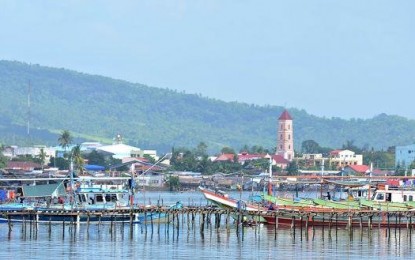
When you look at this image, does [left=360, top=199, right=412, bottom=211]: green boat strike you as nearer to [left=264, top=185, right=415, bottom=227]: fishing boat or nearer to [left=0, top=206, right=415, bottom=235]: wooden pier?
[left=264, top=185, right=415, bottom=227]: fishing boat

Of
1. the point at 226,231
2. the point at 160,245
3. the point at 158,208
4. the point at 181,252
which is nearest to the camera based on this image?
the point at 181,252

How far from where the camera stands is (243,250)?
227 ft

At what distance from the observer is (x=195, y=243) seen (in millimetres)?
73375

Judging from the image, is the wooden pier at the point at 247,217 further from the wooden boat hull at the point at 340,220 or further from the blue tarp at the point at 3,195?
the blue tarp at the point at 3,195

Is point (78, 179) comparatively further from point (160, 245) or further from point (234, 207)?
point (160, 245)

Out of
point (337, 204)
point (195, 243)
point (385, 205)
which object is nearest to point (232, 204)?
point (337, 204)

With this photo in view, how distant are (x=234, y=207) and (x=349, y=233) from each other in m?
7.80

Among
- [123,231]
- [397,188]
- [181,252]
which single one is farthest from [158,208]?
[397,188]

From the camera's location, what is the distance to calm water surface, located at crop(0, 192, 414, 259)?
6638 centimetres

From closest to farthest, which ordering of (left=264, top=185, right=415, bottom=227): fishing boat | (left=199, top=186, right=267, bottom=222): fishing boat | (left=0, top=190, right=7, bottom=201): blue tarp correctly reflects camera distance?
(left=264, top=185, right=415, bottom=227): fishing boat → (left=199, top=186, right=267, bottom=222): fishing boat → (left=0, top=190, right=7, bottom=201): blue tarp

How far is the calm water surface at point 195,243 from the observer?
218ft

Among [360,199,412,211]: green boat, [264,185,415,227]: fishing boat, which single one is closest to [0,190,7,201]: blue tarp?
[264,185,415,227]: fishing boat

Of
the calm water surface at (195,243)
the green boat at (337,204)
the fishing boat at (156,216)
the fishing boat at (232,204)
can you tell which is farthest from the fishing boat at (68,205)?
the green boat at (337,204)

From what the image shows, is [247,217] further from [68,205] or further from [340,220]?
[68,205]
